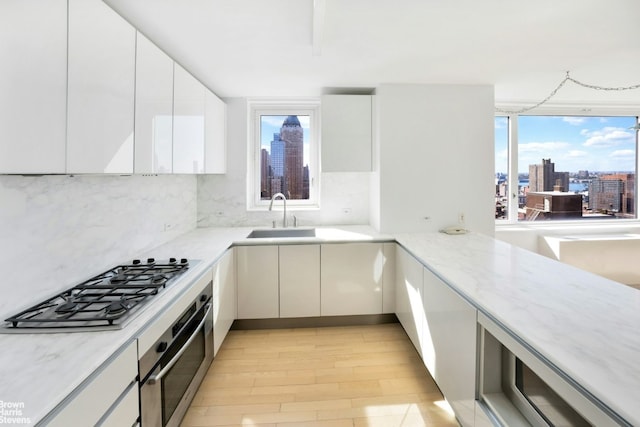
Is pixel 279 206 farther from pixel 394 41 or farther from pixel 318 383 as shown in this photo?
pixel 394 41

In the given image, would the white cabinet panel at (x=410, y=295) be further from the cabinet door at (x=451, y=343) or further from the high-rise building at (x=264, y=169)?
the high-rise building at (x=264, y=169)

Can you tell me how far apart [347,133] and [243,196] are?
134 cm

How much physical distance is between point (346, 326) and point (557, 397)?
2.05 meters

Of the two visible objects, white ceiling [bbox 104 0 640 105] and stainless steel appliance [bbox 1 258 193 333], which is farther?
white ceiling [bbox 104 0 640 105]

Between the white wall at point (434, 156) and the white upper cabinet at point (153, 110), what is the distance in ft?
6.09

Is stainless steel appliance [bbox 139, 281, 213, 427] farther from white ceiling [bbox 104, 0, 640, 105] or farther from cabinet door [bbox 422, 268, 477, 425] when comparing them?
white ceiling [bbox 104, 0, 640, 105]

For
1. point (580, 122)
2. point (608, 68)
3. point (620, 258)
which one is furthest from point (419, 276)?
point (580, 122)

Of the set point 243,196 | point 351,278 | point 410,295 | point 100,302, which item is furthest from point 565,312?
point 243,196

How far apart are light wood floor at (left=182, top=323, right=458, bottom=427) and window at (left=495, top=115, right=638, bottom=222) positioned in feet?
8.77

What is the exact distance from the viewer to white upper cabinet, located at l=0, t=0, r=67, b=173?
98 cm

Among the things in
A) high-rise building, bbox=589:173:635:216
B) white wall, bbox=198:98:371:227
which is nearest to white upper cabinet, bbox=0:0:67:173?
white wall, bbox=198:98:371:227

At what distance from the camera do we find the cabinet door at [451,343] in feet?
4.99

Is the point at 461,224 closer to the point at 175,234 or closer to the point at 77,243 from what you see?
the point at 175,234

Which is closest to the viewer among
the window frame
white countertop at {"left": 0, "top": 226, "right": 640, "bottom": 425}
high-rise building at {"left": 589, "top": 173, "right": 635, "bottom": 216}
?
white countertop at {"left": 0, "top": 226, "right": 640, "bottom": 425}
